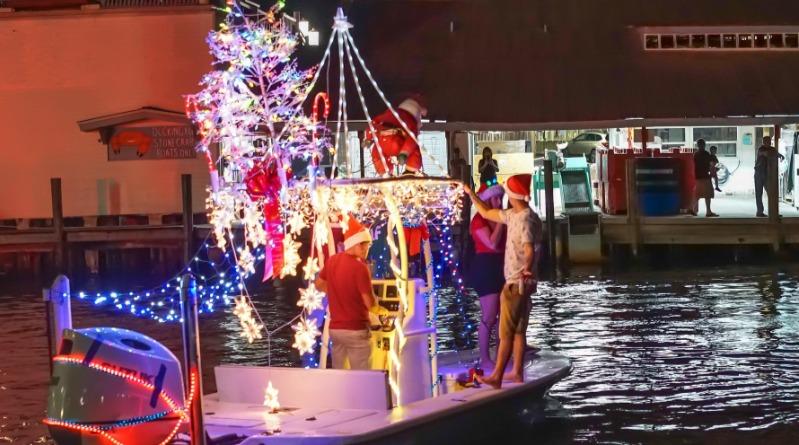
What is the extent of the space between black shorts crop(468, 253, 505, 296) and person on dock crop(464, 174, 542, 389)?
24.1 inches

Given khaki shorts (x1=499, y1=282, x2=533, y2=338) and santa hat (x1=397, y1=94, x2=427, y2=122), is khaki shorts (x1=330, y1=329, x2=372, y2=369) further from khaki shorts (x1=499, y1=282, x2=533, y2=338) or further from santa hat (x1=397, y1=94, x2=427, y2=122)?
santa hat (x1=397, y1=94, x2=427, y2=122)

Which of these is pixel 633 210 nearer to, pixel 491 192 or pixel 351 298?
pixel 491 192

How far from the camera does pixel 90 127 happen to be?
30219 millimetres

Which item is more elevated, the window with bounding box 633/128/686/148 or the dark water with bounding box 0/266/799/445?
the window with bounding box 633/128/686/148

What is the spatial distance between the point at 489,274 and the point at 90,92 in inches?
825

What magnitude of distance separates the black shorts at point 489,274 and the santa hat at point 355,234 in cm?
171

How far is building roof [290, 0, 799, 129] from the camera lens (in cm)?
3014

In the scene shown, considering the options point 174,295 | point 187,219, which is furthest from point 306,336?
point 187,219

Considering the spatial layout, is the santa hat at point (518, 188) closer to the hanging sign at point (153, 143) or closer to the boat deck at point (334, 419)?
the boat deck at point (334, 419)

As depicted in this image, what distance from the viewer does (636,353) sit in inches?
660

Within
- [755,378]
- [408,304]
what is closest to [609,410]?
[755,378]

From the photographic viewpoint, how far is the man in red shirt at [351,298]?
35.8 feet

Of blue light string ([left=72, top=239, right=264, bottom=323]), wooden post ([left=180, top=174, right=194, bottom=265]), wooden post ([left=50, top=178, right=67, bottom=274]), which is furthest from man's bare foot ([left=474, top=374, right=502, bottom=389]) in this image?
wooden post ([left=50, top=178, right=67, bottom=274])

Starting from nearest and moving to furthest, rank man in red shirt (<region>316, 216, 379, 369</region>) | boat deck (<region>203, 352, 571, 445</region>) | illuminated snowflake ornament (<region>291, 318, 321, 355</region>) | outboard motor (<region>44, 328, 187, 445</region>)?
outboard motor (<region>44, 328, 187, 445</region>) < boat deck (<region>203, 352, 571, 445</region>) < man in red shirt (<region>316, 216, 379, 369</region>) < illuminated snowflake ornament (<region>291, 318, 321, 355</region>)
